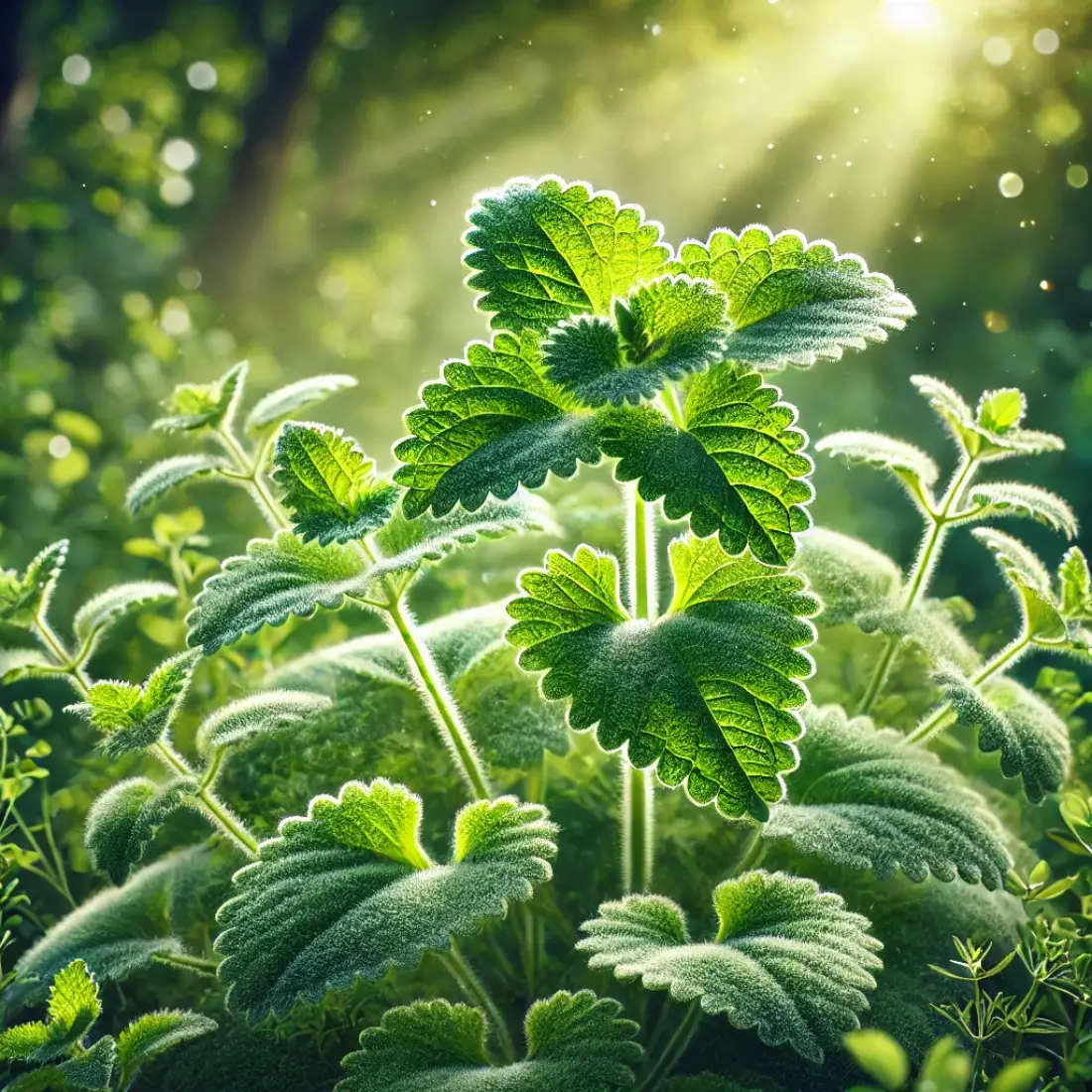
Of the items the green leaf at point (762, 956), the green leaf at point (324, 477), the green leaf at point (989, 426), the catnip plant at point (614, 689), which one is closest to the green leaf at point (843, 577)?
the catnip plant at point (614, 689)

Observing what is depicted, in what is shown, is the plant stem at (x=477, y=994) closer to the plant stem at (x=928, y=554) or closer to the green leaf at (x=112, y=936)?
the green leaf at (x=112, y=936)

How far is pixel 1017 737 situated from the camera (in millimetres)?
829

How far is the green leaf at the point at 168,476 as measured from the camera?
932 mm

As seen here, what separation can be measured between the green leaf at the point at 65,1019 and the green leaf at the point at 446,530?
32 centimetres

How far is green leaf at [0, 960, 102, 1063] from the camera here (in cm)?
74

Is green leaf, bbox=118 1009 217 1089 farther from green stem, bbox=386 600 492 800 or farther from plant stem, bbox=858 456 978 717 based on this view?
plant stem, bbox=858 456 978 717

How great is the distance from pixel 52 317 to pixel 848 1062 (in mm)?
2316

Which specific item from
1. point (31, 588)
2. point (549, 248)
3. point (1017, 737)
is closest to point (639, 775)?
point (1017, 737)

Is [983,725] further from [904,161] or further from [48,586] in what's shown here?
[904,161]

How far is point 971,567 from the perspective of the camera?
4.94 ft

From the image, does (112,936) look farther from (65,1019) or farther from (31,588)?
(31,588)

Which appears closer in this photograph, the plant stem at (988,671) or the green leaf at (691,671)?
the green leaf at (691,671)

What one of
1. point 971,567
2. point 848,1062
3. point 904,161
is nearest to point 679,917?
point 848,1062

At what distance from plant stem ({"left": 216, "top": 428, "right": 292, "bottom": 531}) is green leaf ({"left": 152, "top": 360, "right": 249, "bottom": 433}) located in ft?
0.04
